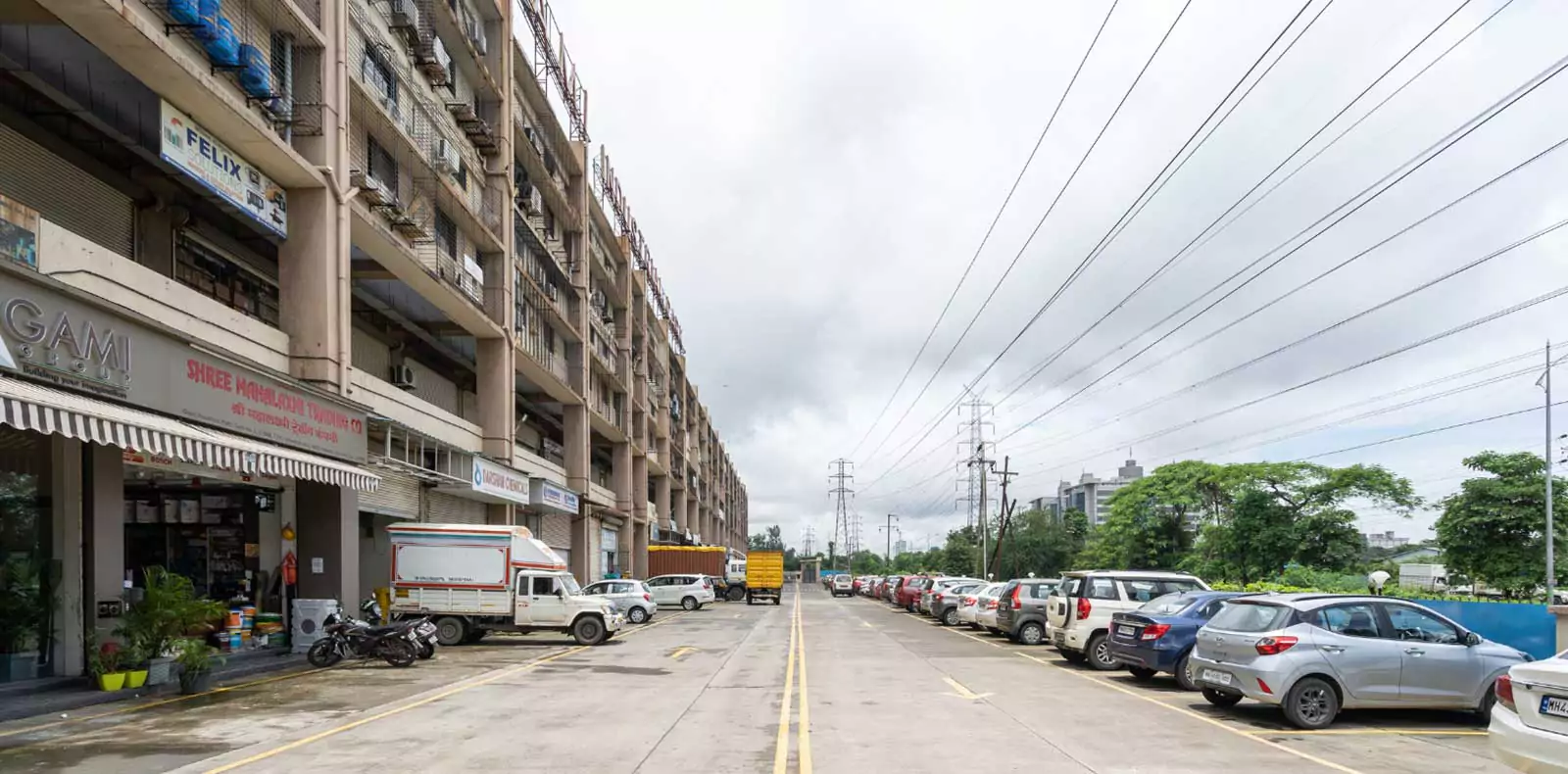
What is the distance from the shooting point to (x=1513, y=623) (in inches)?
701

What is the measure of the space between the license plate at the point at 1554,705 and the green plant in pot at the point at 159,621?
17.0 metres

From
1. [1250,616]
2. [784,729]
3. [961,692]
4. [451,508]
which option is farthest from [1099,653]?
[451,508]

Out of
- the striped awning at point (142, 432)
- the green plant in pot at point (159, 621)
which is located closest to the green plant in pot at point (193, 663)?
the green plant in pot at point (159, 621)

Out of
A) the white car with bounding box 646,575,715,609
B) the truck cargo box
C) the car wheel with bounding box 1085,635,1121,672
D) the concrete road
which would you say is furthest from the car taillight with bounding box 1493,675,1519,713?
the truck cargo box

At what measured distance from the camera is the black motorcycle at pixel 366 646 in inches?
826

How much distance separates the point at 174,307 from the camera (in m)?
17.8

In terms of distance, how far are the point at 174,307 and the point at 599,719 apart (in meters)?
10.4

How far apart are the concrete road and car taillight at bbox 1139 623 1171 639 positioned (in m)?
0.84

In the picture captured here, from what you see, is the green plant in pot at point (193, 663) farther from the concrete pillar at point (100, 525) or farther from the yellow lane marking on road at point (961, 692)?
the yellow lane marking on road at point (961, 692)

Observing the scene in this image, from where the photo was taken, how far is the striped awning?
11.5 meters

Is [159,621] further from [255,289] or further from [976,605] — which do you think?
[976,605]

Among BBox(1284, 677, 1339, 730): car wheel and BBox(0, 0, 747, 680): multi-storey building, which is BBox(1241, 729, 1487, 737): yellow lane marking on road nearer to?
BBox(1284, 677, 1339, 730): car wheel

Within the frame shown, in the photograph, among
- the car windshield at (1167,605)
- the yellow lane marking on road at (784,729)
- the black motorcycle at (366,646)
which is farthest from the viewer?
the black motorcycle at (366,646)

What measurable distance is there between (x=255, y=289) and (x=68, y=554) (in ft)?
31.1
